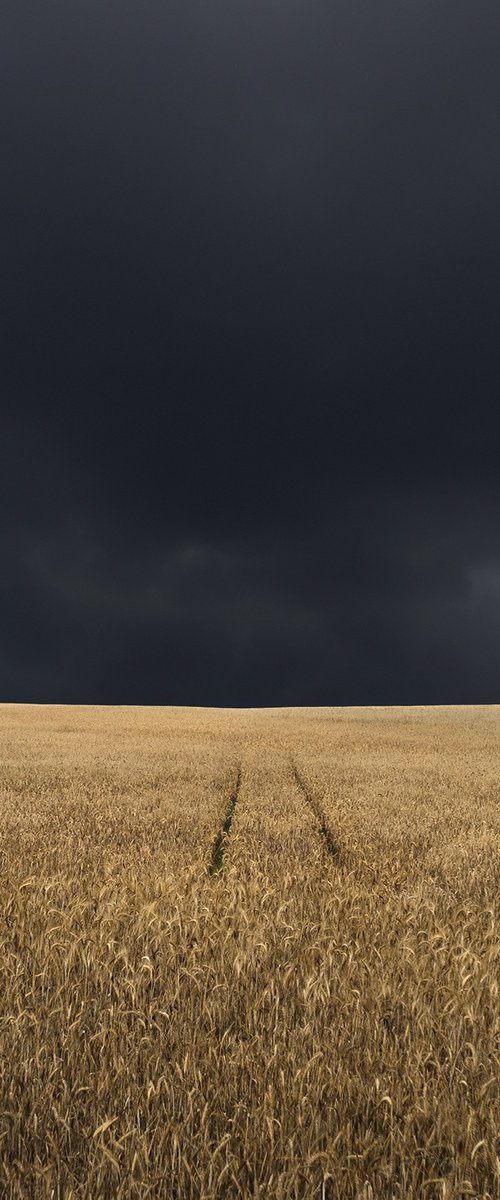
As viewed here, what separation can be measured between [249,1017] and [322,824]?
9088 millimetres

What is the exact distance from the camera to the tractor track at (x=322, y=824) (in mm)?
10797

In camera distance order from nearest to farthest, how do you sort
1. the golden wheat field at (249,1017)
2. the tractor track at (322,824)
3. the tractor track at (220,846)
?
the golden wheat field at (249,1017) → the tractor track at (220,846) → the tractor track at (322,824)

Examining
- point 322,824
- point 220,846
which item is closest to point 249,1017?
point 220,846

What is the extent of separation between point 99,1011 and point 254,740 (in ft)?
106

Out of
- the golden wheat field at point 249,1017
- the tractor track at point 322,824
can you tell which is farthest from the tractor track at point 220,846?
the tractor track at point 322,824

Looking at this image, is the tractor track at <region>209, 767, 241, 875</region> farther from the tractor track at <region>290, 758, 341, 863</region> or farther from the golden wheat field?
the tractor track at <region>290, 758, 341, 863</region>

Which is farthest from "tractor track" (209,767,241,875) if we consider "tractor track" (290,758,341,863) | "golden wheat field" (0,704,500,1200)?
"tractor track" (290,758,341,863)

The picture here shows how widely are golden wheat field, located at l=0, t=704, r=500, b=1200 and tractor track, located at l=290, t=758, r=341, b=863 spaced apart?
0.83 ft

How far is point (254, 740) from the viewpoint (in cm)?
3662

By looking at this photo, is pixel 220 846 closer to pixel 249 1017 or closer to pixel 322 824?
pixel 322 824

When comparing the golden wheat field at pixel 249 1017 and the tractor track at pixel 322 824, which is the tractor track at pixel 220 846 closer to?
the golden wheat field at pixel 249 1017

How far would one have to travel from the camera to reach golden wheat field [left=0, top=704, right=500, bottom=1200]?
3.17m

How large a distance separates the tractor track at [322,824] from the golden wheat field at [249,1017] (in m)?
0.25

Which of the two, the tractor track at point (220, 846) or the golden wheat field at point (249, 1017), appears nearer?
the golden wheat field at point (249, 1017)
